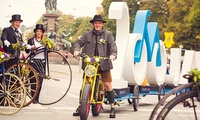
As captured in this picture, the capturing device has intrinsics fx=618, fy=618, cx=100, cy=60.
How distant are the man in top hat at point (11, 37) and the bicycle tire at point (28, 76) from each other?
45 centimetres

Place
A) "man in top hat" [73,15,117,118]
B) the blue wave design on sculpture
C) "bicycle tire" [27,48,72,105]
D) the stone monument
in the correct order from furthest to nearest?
the stone monument → the blue wave design on sculpture → "bicycle tire" [27,48,72,105] → "man in top hat" [73,15,117,118]

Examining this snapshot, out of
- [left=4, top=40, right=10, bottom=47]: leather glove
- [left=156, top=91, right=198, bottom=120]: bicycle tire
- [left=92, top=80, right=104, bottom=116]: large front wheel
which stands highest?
[left=4, top=40, right=10, bottom=47]: leather glove

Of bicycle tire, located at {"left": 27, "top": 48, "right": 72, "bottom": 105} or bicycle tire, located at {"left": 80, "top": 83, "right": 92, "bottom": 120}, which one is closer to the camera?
bicycle tire, located at {"left": 80, "top": 83, "right": 92, "bottom": 120}

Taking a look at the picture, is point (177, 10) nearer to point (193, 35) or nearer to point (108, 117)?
point (193, 35)

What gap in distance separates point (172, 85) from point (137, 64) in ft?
11.9

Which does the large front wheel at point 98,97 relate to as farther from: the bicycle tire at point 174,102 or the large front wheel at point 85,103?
the bicycle tire at point 174,102

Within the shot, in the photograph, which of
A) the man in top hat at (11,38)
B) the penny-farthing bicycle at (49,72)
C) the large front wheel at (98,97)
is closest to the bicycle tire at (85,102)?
the large front wheel at (98,97)

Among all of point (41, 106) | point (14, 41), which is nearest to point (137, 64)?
point (41, 106)

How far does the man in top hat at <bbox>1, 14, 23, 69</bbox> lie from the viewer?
38.8 ft

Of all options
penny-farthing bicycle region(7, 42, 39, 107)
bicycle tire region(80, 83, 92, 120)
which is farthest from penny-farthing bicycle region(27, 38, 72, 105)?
bicycle tire region(80, 83, 92, 120)

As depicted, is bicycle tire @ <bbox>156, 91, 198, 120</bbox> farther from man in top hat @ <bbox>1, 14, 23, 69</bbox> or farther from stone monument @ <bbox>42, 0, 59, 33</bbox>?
stone monument @ <bbox>42, 0, 59, 33</bbox>

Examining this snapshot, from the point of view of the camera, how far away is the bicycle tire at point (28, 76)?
11.2m

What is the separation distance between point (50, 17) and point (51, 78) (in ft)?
210

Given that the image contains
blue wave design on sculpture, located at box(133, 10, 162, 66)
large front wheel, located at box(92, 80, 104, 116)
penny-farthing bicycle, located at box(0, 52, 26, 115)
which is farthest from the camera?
blue wave design on sculpture, located at box(133, 10, 162, 66)
